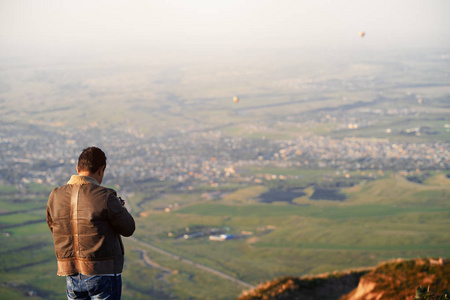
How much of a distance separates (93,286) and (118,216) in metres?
0.70

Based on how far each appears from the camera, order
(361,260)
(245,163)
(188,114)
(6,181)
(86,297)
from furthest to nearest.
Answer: (188,114) < (245,163) < (6,181) < (361,260) < (86,297)

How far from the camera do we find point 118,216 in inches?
161

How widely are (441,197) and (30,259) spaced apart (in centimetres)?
5188

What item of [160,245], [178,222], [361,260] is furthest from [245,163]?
[361,260]

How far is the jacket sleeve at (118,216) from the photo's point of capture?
161 inches

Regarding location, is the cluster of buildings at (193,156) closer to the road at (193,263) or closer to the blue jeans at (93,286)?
the road at (193,263)

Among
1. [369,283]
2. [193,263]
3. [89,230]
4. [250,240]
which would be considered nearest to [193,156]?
[250,240]

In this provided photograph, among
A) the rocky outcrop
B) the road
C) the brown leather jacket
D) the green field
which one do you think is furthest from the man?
the road

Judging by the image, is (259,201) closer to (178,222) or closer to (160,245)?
(178,222)

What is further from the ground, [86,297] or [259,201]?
[86,297]

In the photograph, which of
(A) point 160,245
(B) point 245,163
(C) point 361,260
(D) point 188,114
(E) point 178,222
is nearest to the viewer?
(C) point 361,260

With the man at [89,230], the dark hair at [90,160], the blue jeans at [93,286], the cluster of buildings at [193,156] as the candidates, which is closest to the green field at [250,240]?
the cluster of buildings at [193,156]

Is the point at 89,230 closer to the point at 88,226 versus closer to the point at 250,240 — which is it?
the point at 88,226

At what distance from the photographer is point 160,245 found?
54.0 metres
